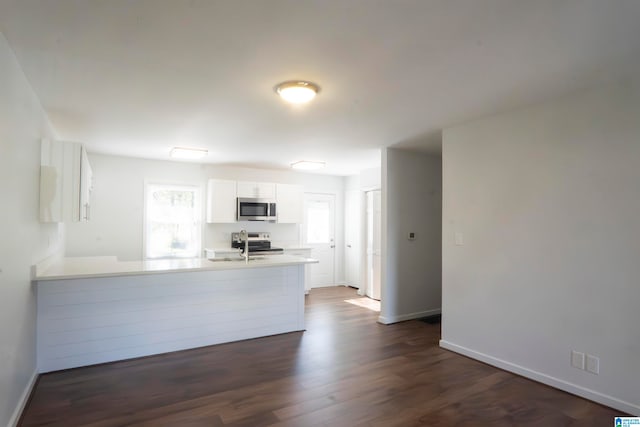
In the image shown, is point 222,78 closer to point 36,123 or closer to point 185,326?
point 36,123

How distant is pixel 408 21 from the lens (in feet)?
6.07

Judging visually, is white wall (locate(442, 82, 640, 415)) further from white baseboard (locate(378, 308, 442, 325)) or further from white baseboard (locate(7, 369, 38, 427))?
white baseboard (locate(7, 369, 38, 427))

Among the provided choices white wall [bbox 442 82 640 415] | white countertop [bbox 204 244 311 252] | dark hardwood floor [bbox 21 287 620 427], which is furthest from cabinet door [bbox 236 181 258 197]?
white wall [bbox 442 82 640 415]

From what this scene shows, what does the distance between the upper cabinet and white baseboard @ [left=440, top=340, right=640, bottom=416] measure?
→ 3903 mm

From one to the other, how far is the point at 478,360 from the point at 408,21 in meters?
3.17

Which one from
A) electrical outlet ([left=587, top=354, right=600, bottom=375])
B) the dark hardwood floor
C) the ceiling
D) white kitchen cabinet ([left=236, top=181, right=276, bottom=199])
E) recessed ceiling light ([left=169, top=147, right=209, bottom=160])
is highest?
the ceiling

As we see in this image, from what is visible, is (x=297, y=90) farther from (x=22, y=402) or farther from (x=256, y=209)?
(x=256, y=209)

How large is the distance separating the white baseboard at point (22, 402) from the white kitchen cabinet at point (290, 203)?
4270 millimetres

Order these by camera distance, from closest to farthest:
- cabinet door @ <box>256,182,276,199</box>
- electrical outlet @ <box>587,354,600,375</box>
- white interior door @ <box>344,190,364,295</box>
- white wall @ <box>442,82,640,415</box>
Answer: white wall @ <box>442,82,640,415</box> → electrical outlet @ <box>587,354,600,375</box> → cabinet door @ <box>256,182,276,199</box> → white interior door @ <box>344,190,364,295</box>

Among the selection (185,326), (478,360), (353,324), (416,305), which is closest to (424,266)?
(416,305)

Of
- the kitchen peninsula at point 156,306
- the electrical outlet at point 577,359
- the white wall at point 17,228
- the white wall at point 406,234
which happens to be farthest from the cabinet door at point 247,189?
the electrical outlet at point 577,359

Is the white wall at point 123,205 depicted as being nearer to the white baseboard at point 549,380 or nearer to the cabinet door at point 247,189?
the cabinet door at point 247,189

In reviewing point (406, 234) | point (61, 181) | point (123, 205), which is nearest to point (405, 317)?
point (406, 234)

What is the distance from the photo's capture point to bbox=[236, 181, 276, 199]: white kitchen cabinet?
20.6ft
